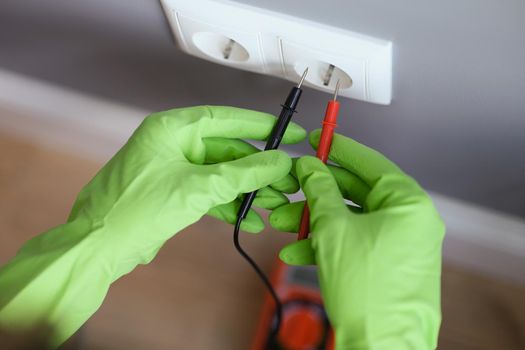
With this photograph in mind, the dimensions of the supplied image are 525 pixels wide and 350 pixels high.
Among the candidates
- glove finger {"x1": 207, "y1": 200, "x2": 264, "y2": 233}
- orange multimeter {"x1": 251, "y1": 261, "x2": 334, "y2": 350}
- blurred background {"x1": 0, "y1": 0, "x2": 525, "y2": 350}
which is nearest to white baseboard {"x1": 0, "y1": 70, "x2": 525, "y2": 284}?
blurred background {"x1": 0, "y1": 0, "x2": 525, "y2": 350}

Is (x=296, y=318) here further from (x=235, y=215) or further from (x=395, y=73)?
(x=395, y=73)

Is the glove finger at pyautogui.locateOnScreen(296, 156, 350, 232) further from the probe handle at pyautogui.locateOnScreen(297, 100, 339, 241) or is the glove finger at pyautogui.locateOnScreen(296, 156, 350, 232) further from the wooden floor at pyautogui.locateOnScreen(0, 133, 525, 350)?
the wooden floor at pyautogui.locateOnScreen(0, 133, 525, 350)

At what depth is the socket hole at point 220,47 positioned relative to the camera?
1.70 ft

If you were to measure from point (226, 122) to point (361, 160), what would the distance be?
130mm

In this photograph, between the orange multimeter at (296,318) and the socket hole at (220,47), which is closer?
the socket hole at (220,47)

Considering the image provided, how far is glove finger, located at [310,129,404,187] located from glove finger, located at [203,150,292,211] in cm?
5

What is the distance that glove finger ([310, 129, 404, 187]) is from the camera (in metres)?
0.44

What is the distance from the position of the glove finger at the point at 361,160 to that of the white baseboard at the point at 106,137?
30cm

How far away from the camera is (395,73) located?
48cm

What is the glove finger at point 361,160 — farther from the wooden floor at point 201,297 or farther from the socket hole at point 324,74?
the wooden floor at point 201,297

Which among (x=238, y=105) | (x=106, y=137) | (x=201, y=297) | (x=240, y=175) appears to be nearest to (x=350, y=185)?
(x=240, y=175)

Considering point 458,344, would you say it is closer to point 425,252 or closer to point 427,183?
point 427,183

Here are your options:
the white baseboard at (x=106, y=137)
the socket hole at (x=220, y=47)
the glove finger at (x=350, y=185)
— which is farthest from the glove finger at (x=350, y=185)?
the white baseboard at (x=106, y=137)

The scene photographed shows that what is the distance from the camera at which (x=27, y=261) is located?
0.45 metres
